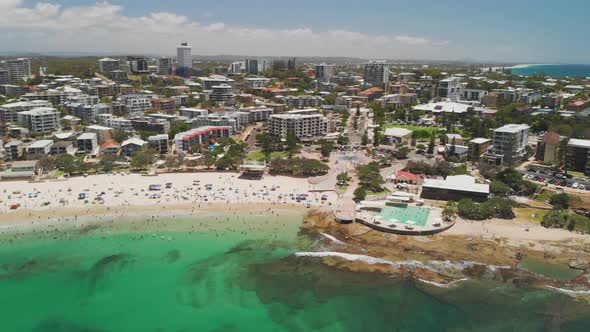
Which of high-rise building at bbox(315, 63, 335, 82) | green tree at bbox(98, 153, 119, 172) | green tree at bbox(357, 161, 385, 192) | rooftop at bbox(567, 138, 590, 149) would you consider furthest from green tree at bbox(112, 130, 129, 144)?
high-rise building at bbox(315, 63, 335, 82)

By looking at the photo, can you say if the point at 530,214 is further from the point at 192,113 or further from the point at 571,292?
the point at 192,113

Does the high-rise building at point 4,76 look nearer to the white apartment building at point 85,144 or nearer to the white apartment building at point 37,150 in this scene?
the white apartment building at point 85,144

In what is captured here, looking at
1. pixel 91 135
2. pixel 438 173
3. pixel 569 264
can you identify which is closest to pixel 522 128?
pixel 438 173

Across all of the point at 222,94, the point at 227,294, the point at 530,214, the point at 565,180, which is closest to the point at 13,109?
the point at 222,94

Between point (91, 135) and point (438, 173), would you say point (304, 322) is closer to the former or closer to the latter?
point (438, 173)

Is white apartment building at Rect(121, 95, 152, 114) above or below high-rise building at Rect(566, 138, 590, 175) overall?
above

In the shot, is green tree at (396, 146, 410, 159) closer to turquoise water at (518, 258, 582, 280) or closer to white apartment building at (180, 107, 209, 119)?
turquoise water at (518, 258, 582, 280)
